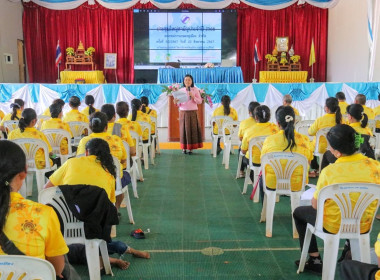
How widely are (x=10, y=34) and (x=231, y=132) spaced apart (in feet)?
31.9

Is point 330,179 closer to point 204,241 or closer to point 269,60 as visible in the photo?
point 204,241

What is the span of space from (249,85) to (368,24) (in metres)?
3.78

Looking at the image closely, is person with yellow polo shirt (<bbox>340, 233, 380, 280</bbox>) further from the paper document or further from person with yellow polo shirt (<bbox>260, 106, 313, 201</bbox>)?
the paper document

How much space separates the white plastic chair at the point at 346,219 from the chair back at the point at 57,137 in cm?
314

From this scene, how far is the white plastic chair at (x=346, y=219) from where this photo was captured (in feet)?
A: 7.66

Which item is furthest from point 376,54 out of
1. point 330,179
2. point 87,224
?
point 87,224

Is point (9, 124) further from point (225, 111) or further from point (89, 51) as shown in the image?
point (89, 51)

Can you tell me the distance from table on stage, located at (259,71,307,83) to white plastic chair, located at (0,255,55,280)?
11.9m

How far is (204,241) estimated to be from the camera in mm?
3260

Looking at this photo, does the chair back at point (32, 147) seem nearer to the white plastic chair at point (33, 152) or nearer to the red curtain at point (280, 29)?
the white plastic chair at point (33, 152)

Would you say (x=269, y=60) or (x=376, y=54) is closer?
(x=376, y=54)

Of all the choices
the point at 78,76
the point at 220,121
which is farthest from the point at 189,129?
the point at 78,76

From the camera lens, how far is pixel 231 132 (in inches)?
233

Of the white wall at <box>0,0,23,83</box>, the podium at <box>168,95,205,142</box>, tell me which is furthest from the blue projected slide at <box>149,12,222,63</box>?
the podium at <box>168,95,205,142</box>
